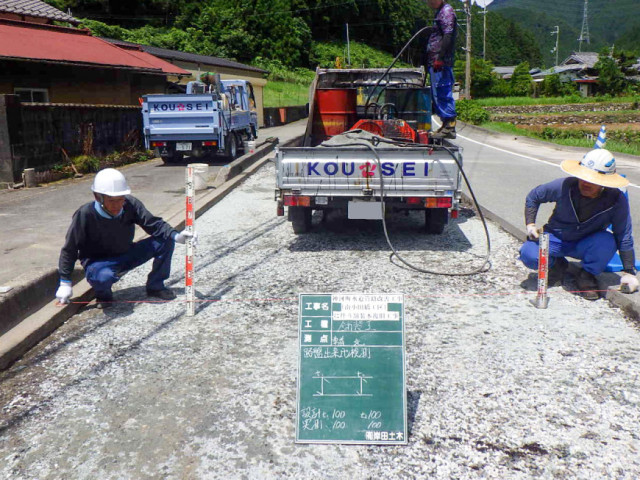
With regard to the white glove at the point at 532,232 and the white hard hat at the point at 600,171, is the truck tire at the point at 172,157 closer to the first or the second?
the white glove at the point at 532,232

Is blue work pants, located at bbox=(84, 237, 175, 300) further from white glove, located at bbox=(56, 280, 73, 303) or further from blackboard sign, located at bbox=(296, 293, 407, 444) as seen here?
blackboard sign, located at bbox=(296, 293, 407, 444)

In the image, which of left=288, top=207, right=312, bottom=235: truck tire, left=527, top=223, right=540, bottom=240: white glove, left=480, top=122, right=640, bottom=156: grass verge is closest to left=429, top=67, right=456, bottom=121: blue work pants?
left=288, top=207, right=312, bottom=235: truck tire

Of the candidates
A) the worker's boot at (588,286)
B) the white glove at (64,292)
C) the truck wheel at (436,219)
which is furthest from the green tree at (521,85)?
the white glove at (64,292)

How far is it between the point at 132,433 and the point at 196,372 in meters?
0.80

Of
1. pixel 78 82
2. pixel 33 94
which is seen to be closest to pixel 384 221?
pixel 33 94

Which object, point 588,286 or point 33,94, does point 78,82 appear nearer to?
point 33,94

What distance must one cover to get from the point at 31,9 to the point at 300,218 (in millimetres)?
16066

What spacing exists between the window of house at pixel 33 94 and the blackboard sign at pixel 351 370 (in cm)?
1509

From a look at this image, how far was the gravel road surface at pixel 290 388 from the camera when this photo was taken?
308cm

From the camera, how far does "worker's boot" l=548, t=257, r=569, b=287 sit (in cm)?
582

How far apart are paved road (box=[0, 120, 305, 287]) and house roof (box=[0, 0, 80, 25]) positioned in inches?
261

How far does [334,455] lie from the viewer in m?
3.15

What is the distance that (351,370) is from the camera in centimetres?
329

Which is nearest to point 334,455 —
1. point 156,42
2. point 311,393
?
point 311,393
